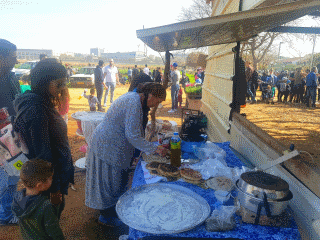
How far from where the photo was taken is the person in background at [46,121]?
5.89 feet

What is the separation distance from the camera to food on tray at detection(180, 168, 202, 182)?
2255mm

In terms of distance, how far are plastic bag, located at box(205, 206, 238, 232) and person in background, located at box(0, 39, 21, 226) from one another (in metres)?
2.67

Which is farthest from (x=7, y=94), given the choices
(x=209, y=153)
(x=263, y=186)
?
(x=263, y=186)

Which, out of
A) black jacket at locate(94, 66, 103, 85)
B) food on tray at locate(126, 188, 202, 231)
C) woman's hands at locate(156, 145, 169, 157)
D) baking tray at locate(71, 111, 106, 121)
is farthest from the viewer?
black jacket at locate(94, 66, 103, 85)

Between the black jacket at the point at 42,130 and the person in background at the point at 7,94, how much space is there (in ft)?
4.23

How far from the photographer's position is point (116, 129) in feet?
8.38

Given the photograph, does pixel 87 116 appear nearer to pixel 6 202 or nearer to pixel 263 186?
pixel 6 202

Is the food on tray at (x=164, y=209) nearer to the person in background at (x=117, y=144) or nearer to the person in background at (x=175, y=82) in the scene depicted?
the person in background at (x=117, y=144)

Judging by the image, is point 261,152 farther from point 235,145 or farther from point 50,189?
point 50,189

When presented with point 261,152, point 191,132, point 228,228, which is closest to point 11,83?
point 191,132

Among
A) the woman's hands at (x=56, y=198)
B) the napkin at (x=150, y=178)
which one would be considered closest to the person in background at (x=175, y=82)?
the napkin at (x=150, y=178)

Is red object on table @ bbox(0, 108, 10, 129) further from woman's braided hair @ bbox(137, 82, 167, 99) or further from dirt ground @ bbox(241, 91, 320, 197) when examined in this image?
dirt ground @ bbox(241, 91, 320, 197)

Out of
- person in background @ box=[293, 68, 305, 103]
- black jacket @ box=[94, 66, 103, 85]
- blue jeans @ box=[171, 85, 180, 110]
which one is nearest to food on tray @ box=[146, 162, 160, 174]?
black jacket @ box=[94, 66, 103, 85]

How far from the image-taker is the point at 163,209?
1.82 m
